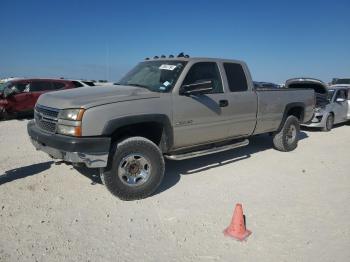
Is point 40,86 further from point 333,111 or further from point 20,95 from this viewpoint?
point 333,111

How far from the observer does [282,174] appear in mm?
6094

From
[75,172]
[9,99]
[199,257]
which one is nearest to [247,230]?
[199,257]

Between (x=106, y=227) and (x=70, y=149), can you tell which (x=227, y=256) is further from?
(x=70, y=149)

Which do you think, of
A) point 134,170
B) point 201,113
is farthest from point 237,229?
point 201,113

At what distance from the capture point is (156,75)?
218 inches

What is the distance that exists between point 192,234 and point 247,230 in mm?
653

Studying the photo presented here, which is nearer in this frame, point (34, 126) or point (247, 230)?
point (247, 230)

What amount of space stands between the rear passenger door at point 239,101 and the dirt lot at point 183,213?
80 centimetres

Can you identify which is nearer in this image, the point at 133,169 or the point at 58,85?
the point at 133,169

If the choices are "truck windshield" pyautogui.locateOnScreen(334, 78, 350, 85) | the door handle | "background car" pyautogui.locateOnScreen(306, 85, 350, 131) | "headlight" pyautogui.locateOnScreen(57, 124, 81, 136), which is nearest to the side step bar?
the door handle

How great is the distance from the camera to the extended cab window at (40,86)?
13477mm

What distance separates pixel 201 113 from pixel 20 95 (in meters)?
10.1

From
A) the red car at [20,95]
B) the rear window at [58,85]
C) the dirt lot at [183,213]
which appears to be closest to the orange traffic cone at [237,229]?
the dirt lot at [183,213]

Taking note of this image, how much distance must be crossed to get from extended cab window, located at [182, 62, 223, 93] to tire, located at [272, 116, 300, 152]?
265cm
